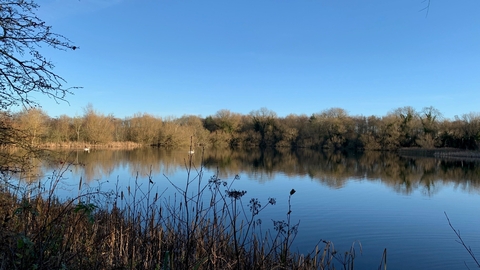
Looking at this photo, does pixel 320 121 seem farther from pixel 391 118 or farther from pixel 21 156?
pixel 21 156

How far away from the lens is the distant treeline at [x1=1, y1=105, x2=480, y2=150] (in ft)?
127

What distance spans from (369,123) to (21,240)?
Result: 164 ft

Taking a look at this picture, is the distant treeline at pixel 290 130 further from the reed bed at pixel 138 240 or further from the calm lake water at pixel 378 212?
the reed bed at pixel 138 240

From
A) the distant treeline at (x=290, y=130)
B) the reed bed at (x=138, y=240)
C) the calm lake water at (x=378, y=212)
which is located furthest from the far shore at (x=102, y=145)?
the reed bed at (x=138, y=240)

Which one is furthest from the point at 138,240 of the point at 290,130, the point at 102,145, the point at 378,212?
the point at 290,130

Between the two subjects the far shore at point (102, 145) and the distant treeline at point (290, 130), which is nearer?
the far shore at point (102, 145)

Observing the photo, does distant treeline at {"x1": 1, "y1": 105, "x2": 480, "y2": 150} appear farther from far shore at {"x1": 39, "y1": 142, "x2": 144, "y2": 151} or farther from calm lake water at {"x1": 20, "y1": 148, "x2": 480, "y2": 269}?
calm lake water at {"x1": 20, "y1": 148, "x2": 480, "y2": 269}

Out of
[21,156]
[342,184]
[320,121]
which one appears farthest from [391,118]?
[21,156]

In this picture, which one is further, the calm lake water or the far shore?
the far shore

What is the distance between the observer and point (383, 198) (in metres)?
12.5

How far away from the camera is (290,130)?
54719mm

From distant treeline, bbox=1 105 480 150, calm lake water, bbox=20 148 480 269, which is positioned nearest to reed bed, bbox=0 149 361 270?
calm lake water, bbox=20 148 480 269

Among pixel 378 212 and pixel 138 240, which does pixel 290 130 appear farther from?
pixel 138 240

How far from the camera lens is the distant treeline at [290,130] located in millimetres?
38688
